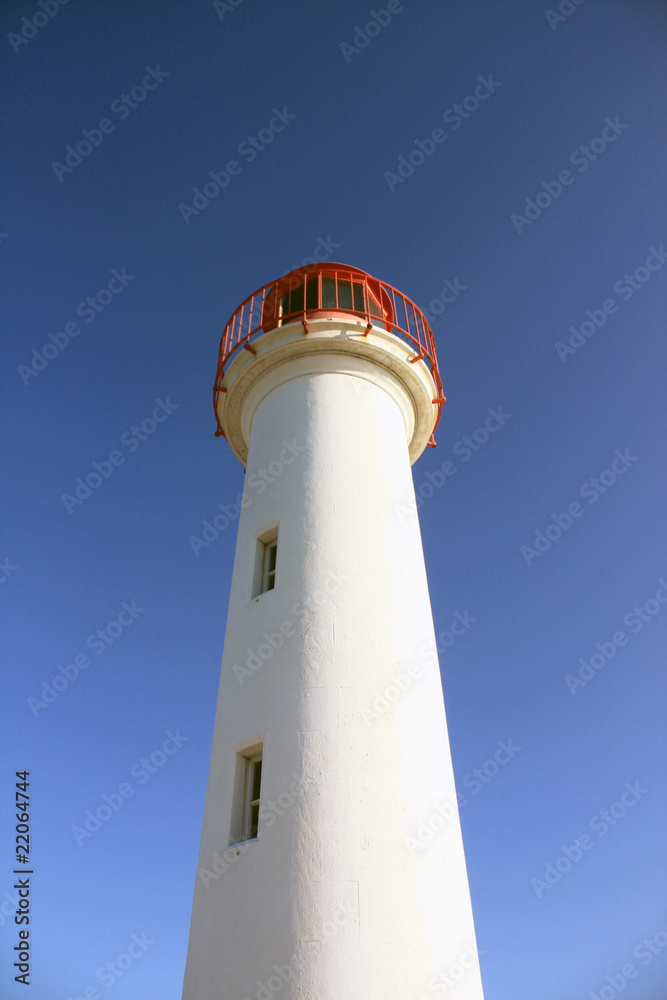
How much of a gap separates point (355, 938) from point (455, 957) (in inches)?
47.0

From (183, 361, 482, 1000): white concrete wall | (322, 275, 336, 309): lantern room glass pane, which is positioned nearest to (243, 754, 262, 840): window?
(183, 361, 482, 1000): white concrete wall

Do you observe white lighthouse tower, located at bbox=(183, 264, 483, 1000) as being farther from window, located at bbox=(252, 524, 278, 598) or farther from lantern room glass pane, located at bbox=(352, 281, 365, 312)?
lantern room glass pane, located at bbox=(352, 281, 365, 312)

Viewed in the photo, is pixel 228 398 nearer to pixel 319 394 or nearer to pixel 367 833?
pixel 319 394

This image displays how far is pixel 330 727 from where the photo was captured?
7.17 m

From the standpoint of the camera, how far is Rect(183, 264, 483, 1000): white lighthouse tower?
611 centimetres

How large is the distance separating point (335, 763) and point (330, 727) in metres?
0.38

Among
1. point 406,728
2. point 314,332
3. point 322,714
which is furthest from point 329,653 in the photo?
point 314,332

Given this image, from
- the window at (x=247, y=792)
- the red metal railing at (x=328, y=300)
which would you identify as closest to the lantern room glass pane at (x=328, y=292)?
the red metal railing at (x=328, y=300)

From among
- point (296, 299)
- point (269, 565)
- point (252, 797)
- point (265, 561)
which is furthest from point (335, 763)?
point (296, 299)

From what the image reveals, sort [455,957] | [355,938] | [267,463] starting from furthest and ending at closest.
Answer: [267,463] → [455,957] → [355,938]

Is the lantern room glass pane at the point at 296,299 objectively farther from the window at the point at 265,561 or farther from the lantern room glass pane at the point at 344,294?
the window at the point at 265,561

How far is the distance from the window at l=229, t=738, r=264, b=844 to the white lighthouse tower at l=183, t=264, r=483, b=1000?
2cm

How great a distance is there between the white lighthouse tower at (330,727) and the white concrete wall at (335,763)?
0.06 feet

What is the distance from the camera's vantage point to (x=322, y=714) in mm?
7254
